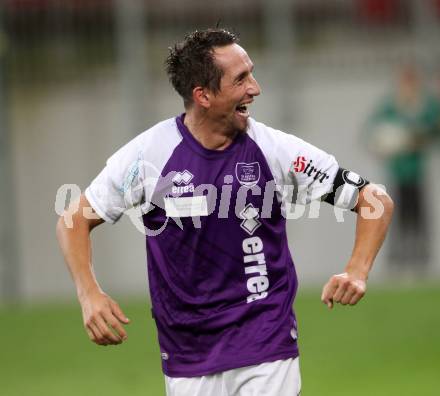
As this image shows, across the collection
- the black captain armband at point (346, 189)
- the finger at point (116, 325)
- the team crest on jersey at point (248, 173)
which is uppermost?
the team crest on jersey at point (248, 173)

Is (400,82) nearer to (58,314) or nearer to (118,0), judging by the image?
(118,0)

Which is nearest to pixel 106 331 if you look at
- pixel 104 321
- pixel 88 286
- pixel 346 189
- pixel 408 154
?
pixel 104 321

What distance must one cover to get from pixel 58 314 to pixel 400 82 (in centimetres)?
437

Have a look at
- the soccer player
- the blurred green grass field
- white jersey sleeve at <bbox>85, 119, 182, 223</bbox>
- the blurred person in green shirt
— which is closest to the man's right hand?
the soccer player

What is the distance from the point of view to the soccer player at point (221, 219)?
5.08m

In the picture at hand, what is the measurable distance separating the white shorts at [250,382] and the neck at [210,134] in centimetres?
96

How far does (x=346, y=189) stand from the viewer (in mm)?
5152

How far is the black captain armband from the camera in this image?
514 cm

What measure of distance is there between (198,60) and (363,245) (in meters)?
1.07

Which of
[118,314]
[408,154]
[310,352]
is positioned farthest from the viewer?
[408,154]

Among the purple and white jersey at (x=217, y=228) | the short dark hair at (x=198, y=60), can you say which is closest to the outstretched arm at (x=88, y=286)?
the purple and white jersey at (x=217, y=228)

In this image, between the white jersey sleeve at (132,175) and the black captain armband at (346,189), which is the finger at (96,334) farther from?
the black captain armband at (346,189)

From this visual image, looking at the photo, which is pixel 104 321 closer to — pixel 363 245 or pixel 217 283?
pixel 217 283

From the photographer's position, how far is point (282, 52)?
556 inches
